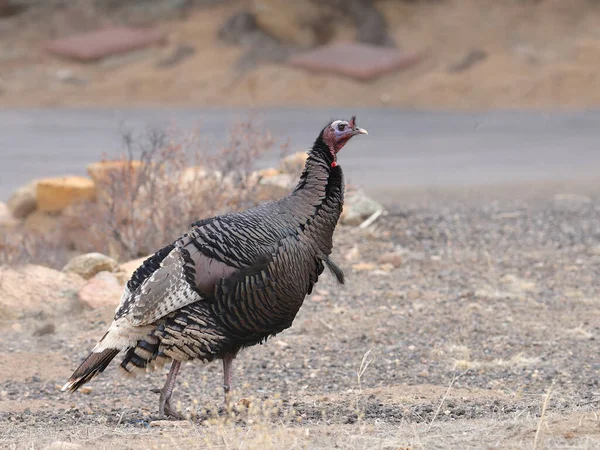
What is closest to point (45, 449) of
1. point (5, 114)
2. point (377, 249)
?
point (377, 249)

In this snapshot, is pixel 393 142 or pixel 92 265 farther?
pixel 393 142

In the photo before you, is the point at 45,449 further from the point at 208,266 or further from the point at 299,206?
the point at 299,206

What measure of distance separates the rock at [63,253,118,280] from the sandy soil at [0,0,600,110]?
10.1m

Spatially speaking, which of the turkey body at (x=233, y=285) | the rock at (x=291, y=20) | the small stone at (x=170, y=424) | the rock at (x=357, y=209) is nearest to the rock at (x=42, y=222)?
the rock at (x=357, y=209)

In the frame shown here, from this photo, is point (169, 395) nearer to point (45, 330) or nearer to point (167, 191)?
point (45, 330)

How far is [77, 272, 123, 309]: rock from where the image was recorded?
340 inches

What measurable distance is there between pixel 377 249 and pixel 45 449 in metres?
5.65

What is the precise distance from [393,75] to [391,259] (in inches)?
436

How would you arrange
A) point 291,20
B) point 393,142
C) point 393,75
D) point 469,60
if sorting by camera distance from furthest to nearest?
1. point 291,20
2. point 469,60
3. point 393,75
4. point 393,142

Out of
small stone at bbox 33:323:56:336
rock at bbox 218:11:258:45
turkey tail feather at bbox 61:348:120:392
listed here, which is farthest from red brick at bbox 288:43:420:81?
turkey tail feather at bbox 61:348:120:392

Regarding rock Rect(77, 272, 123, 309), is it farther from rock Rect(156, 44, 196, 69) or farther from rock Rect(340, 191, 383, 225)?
rock Rect(156, 44, 196, 69)

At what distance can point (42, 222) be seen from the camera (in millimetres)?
11555

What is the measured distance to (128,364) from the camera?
5766 millimetres

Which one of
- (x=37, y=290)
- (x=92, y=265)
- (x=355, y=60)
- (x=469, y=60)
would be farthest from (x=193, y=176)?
(x=469, y=60)
